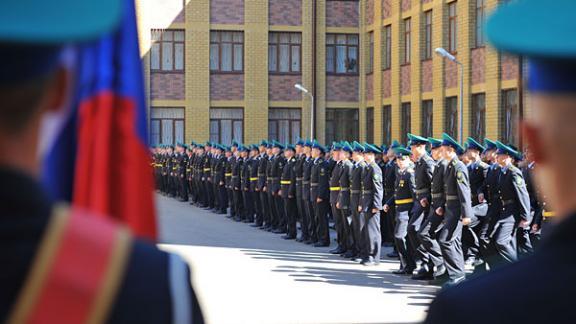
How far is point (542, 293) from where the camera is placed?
63.6 inches

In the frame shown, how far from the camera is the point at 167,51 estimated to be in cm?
4212

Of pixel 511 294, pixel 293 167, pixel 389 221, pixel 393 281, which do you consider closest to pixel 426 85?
pixel 293 167

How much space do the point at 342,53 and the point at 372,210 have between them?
25964mm

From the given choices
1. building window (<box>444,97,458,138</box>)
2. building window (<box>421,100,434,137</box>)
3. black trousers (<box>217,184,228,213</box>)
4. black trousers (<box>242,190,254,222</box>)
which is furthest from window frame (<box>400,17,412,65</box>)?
black trousers (<box>242,190,254,222</box>)

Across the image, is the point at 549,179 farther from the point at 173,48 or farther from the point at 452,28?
the point at 173,48

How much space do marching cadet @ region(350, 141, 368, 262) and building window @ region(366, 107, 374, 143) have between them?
2224cm

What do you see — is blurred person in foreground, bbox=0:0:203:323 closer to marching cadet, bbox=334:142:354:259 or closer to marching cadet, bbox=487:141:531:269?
marching cadet, bbox=487:141:531:269

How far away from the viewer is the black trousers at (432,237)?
14.2 meters

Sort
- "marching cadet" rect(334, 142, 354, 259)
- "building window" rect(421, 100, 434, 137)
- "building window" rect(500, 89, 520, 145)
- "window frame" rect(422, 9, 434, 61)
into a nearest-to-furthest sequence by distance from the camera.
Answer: "marching cadet" rect(334, 142, 354, 259) → "building window" rect(500, 89, 520, 145) → "building window" rect(421, 100, 434, 137) → "window frame" rect(422, 9, 434, 61)

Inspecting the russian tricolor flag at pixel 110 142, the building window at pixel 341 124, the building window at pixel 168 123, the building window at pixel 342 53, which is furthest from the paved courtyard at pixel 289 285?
the building window at pixel 342 53

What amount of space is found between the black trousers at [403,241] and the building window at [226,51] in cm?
2744

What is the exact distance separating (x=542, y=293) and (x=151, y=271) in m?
0.59

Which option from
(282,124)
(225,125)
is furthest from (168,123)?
(282,124)

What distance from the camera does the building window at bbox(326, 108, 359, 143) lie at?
139ft
